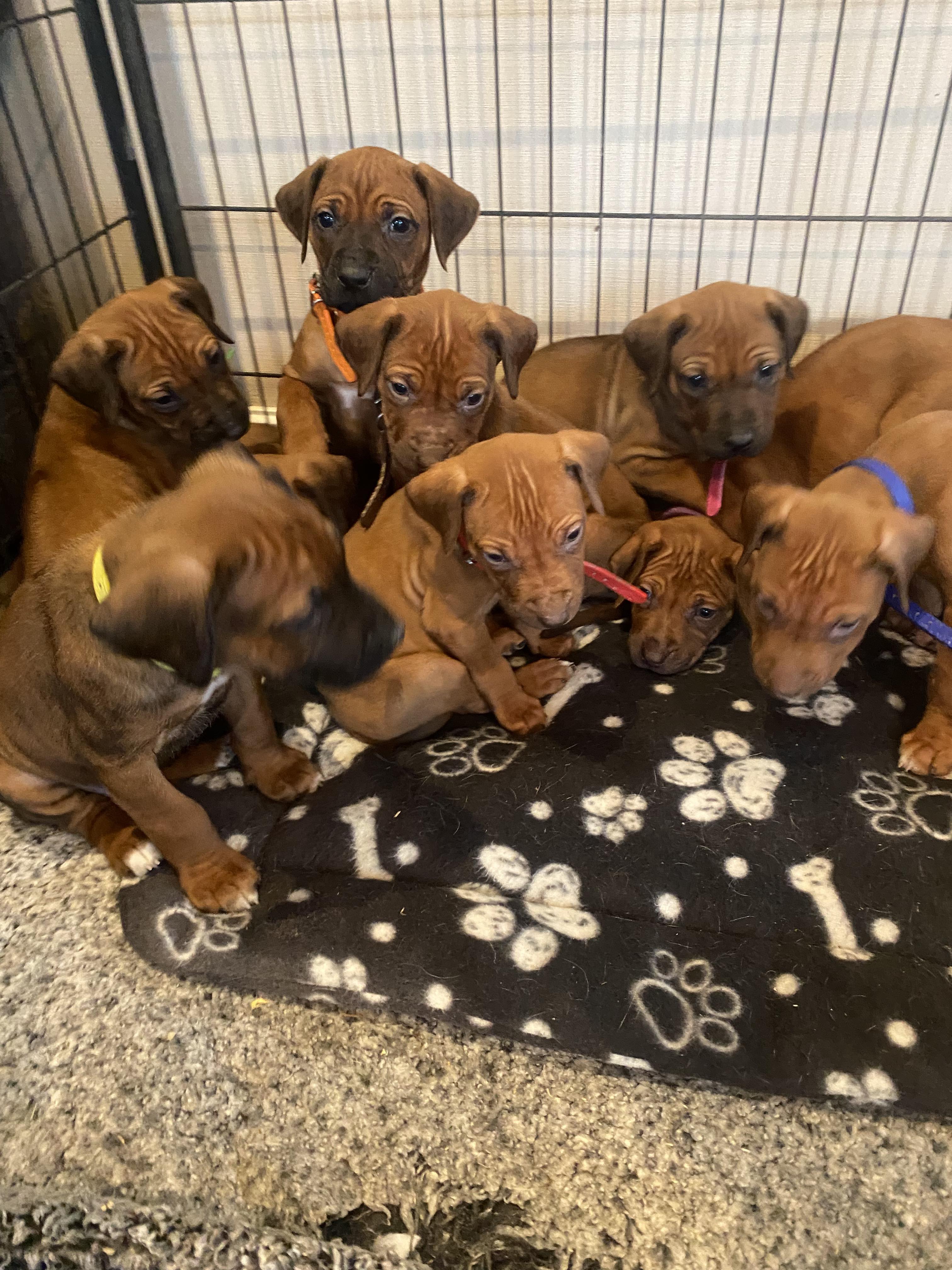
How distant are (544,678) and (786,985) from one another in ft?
4.18

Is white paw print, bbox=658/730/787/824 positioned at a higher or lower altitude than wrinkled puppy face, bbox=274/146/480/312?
lower

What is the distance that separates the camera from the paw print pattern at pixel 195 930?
2412 mm

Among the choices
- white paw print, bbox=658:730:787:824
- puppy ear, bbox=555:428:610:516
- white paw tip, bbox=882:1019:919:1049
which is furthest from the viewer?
white paw print, bbox=658:730:787:824

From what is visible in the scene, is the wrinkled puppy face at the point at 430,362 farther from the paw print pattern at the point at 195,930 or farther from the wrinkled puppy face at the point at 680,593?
the paw print pattern at the point at 195,930

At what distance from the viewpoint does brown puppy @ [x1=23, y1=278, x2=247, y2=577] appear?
9.66 feet

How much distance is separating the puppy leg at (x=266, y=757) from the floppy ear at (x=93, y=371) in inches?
46.2

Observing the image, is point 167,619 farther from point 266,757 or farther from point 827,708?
point 827,708

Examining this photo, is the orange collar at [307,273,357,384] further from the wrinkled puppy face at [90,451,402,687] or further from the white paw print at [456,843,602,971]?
the white paw print at [456,843,602,971]

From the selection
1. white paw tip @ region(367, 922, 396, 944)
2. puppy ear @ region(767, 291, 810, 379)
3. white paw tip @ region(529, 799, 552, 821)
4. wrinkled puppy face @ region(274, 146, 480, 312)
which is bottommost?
white paw tip @ region(367, 922, 396, 944)

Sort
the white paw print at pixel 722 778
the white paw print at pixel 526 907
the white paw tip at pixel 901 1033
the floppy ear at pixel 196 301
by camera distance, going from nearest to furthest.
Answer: the white paw tip at pixel 901 1033 < the white paw print at pixel 526 907 < the white paw print at pixel 722 778 < the floppy ear at pixel 196 301

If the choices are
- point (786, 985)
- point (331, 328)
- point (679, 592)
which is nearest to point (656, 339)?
point (679, 592)

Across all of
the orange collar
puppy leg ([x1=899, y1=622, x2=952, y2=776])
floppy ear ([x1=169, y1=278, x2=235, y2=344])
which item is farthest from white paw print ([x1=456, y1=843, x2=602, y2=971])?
floppy ear ([x1=169, y1=278, x2=235, y2=344])

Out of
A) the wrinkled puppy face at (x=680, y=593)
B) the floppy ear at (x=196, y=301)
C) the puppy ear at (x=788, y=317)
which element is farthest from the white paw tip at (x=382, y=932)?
the puppy ear at (x=788, y=317)

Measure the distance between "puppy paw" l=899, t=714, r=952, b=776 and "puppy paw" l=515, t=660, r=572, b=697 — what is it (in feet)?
3.66
